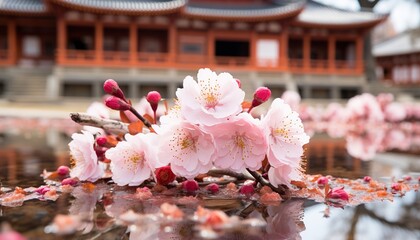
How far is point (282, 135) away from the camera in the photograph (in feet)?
6.33

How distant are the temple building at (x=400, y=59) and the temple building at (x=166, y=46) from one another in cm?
699

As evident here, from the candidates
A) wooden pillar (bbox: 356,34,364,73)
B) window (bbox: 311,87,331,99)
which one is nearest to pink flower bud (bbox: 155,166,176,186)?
window (bbox: 311,87,331,99)

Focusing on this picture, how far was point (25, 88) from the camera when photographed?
19.9m

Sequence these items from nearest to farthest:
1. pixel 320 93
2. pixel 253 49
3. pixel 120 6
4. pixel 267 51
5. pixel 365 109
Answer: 1. pixel 365 109
2. pixel 120 6
3. pixel 253 49
4. pixel 267 51
5. pixel 320 93

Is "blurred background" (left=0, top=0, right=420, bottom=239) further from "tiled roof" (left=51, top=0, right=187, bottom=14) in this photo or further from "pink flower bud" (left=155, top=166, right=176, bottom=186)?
"pink flower bud" (left=155, top=166, right=176, bottom=186)

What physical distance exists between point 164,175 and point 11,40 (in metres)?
21.7

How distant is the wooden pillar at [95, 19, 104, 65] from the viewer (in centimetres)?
2064

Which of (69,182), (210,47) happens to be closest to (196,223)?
(69,182)

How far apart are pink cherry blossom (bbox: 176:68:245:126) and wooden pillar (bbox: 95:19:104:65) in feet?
63.6

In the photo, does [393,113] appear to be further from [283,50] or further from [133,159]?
[283,50]

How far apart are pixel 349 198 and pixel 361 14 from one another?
25839 mm

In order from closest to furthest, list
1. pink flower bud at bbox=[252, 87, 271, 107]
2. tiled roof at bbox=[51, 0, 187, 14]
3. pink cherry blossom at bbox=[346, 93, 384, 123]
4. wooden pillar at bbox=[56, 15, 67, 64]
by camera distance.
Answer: pink flower bud at bbox=[252, 87, 271, 107] → pink cherry blossom at bbox=[346, 93, 384, 123] → tiled roof at bbox=[51, 0, 187, 14] → wooden pillar at bbox=[56, 15, 67, 64]

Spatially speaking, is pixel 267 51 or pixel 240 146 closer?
pixel 240 146

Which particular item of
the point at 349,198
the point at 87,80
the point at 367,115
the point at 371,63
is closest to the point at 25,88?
the point at 87,80
